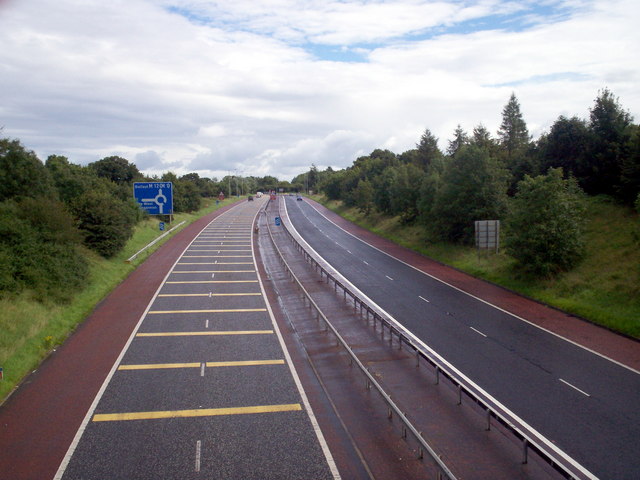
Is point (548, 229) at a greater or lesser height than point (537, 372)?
greater

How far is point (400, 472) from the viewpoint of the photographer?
9.66 metres

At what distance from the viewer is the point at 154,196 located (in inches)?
1734

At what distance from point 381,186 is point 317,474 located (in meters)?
57.0

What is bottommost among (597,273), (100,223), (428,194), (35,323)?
(35,323)

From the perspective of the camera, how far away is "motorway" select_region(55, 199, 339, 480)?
1009 cm

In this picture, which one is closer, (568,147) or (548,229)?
(548,229)

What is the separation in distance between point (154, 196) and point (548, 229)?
3182 cm

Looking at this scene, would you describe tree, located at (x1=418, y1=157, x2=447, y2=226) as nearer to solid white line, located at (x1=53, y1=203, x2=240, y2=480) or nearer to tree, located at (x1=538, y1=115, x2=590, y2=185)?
tree, located at (x1=538, y1=115, x2=590, y2=185)

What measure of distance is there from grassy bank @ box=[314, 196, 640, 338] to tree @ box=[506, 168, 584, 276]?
844 millimetres

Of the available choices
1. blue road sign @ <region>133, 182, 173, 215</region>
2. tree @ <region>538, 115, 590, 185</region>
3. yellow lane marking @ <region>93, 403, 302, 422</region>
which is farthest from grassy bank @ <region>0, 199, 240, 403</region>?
tree @ <region>538, 115, 590, 185</region>

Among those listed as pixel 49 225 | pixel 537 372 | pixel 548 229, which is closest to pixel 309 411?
pixel 537 372

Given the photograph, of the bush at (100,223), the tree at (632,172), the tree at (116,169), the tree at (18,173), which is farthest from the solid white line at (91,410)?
the tree at (116,169)

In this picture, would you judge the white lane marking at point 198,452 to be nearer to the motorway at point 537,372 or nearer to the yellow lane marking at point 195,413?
the yellow lane marking at point 195,413

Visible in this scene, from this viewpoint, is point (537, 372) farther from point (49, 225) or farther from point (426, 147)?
point (426, 147)
